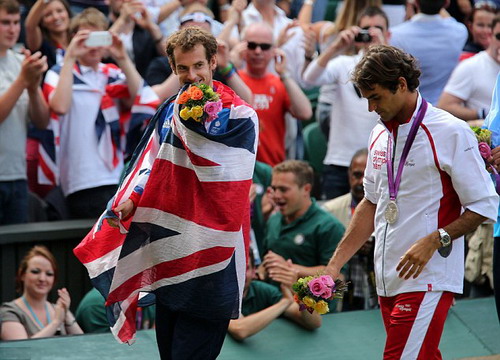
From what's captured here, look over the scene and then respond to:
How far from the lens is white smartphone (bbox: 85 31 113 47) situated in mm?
7992

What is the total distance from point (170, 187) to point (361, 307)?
328 cm

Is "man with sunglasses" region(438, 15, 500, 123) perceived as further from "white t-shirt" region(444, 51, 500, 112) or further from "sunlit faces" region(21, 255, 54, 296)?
"sunlit faces" region(21, 255, 54, 296)

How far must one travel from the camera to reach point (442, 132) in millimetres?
4629

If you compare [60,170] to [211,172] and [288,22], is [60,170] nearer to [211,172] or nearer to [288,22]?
[288,22]

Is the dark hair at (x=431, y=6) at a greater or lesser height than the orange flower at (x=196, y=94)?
lesser

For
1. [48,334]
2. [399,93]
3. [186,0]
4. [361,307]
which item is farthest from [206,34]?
[186,0]

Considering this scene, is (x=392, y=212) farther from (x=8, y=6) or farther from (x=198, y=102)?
(x=8, y=6)

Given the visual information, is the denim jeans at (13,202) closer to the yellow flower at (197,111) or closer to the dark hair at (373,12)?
the dark hair at (373,12)

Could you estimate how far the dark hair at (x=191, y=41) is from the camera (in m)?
4.79

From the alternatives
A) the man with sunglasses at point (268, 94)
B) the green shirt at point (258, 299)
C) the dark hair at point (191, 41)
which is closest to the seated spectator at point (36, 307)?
the green shirt at point (258, 299)

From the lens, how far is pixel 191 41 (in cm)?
479

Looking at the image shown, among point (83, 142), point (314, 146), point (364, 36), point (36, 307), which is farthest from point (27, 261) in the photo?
point (314, 146)

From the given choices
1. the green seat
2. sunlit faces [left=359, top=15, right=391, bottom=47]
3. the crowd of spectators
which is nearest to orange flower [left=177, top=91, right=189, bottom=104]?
the crowd of spectators

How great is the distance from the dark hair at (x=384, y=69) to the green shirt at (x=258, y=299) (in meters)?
2.89
